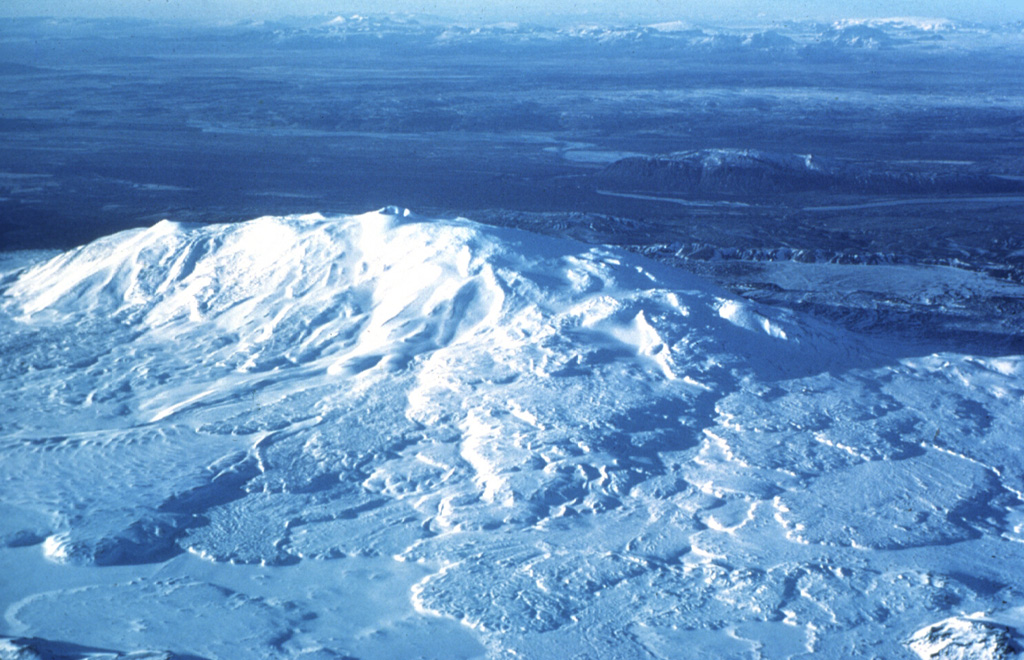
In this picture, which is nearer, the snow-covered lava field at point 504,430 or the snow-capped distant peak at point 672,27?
the snow-covered lava field at point 504,430

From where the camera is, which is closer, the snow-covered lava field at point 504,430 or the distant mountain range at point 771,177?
the snow-covered lava field at point 504,430

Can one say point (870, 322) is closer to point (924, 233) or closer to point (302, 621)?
point (924, 233)

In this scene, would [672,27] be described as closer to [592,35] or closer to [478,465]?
[592,35]

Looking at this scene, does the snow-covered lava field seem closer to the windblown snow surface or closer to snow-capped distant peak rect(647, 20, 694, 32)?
the windblown snow surface

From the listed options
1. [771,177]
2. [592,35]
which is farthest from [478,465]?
[592,35]

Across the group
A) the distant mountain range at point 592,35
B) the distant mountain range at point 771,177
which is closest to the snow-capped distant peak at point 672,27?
the distant mountain range at point 592,35

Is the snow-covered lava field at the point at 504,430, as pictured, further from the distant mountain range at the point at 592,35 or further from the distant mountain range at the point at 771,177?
the distant mountain range at the point at 592,35

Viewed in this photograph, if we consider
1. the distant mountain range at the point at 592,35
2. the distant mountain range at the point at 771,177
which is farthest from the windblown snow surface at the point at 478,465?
the distant mountain range at the point at 592,35

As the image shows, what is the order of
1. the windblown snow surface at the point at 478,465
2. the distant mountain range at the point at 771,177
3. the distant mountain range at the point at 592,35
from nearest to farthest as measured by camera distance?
1. the windblown snow surface at the point at 478,465
2. the distant mountain range at the point at 771,177
3. the distant mountain range at the point at 592,35

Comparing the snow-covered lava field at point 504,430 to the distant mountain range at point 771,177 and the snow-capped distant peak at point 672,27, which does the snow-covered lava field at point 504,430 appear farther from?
the snow-capped distant peak at point 672,27

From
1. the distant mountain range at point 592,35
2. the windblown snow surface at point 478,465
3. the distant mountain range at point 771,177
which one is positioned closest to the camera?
the windblown snow surface at point 478,465
